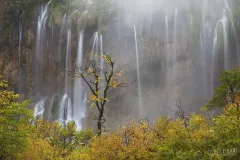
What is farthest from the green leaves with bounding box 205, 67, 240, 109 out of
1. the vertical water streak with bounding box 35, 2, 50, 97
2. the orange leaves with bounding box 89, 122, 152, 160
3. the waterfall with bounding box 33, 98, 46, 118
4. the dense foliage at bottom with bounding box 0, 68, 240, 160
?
the vertical water streak with bounding box 35, 2, 50, 97

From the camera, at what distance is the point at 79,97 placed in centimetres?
4912

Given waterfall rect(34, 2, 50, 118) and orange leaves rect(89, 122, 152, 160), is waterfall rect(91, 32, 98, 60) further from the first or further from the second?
orange leaves rect(89, 122, 152, 160)

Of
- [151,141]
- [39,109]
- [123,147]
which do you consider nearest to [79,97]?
[39,109]

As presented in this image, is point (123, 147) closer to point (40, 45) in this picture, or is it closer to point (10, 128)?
point (10, 128)

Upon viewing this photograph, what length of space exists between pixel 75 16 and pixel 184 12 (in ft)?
60.9

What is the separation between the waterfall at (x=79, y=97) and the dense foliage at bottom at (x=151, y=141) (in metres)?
20.3

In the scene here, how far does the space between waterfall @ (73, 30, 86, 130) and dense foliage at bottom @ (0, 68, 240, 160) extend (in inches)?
801

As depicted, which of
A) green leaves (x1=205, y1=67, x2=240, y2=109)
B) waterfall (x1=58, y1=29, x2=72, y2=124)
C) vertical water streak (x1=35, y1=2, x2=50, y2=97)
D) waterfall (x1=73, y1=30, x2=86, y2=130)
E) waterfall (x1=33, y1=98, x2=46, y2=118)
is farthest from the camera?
vertical water streak (x1=35, y1=2, x2=50, y2=97)

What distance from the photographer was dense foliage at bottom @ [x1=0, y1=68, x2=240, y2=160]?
43.7ft

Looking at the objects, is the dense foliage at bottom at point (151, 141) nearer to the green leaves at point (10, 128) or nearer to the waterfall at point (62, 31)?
the green leaves at point (10, 128)

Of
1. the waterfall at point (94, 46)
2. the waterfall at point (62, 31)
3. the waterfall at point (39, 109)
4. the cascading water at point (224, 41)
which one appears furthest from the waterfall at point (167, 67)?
the waterfall at point (39, 109)

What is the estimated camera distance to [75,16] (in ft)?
171

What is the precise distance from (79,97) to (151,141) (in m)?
32.8

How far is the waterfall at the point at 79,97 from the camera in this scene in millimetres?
46531
